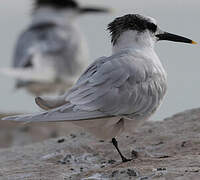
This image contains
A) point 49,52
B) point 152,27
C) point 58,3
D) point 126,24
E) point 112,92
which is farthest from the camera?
point 58,3

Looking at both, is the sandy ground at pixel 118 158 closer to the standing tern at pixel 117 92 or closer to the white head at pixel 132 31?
the standing tern at pixel 117 92

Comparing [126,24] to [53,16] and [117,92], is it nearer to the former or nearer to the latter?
[117,92]

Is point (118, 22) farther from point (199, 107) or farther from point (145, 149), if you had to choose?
point (199, 107)

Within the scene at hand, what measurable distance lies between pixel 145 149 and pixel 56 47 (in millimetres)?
8920

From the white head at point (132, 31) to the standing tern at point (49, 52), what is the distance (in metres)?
7.54

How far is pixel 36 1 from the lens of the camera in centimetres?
1559

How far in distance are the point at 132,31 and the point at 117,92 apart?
639 mm

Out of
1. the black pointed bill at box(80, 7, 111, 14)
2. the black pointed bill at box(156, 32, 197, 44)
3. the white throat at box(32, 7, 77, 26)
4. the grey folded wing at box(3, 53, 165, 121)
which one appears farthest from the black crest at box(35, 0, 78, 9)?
the grey folded wing at box(3, 53, 165, 121)

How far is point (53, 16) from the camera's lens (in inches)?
601

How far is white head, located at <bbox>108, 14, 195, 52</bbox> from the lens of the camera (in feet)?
15.1

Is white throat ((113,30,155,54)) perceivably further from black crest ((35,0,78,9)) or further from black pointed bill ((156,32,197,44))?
black crest ((35,0,78,9))

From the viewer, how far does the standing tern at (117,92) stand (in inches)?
160

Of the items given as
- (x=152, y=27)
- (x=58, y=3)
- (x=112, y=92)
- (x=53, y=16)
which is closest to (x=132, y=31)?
(x=152, y=27)

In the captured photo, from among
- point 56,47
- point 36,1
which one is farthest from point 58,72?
point 36,1
